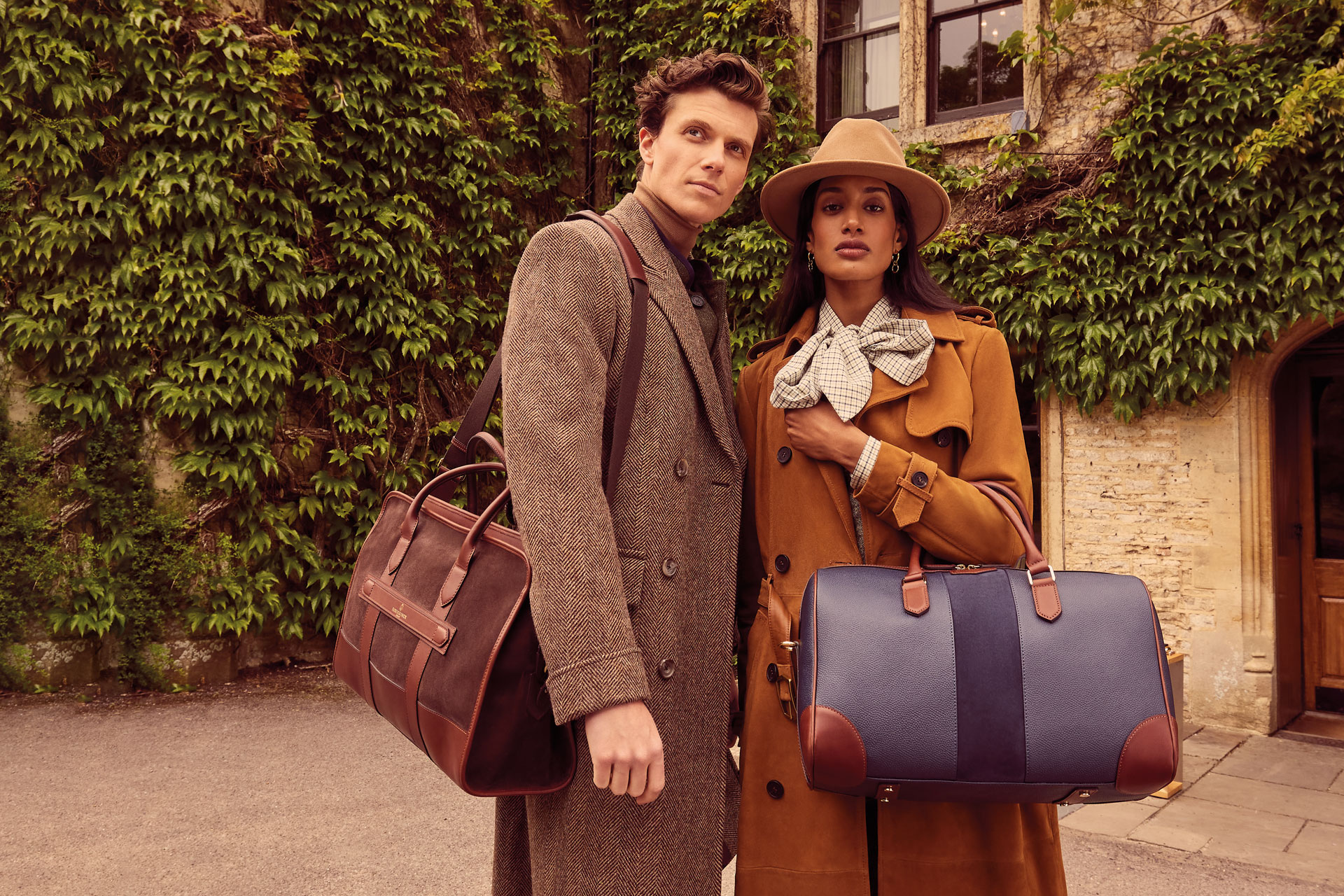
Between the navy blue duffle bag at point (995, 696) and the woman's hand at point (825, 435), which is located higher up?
the woman's hand at point (825, 435)

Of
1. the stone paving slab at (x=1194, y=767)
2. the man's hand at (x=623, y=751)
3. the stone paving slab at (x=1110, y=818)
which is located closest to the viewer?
the man's hand at (x=623, y=751)

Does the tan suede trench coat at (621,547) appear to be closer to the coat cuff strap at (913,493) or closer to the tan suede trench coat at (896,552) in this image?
the tan suede trench coat at (896,552)

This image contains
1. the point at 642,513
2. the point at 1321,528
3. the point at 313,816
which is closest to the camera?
the point at 642,513

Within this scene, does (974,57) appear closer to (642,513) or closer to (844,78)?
(844,78)

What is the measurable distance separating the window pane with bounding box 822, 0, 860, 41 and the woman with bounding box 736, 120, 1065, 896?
6592 mm

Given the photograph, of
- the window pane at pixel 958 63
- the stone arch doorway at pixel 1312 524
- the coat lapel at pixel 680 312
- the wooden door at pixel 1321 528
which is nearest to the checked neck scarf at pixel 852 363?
the coat lapel at pixel 680 312

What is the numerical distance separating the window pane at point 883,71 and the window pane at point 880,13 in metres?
0.10

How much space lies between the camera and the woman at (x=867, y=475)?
163 cm

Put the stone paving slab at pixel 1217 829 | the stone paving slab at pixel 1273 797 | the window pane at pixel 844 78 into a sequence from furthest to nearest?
the window pane at pixel 844 78, the stone paving slab at pixel 1273 797, the stone paving slab at pixel 1217 829

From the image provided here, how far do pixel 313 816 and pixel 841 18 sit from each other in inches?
286

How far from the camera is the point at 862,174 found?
6.13ft

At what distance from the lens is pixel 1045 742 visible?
1.38 m

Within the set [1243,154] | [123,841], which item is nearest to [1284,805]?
[1243,154]

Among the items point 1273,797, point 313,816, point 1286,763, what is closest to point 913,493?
point 313,816
